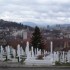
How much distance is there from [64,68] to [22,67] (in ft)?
7.12

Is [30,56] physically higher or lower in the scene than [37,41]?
higher

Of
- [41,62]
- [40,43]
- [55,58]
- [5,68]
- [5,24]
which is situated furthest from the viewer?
[5,24]

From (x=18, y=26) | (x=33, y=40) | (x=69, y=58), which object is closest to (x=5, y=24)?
(x=18, y=26)

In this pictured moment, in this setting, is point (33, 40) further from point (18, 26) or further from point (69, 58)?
point (18, 26)

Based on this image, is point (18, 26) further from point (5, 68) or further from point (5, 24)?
point (5, 68)

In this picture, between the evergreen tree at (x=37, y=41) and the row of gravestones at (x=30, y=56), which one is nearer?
the row of gravestones at (x=30, y=56)

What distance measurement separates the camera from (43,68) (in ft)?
49.9

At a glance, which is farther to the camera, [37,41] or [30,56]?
[37,41]

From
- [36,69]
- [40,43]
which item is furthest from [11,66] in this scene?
[40,43]

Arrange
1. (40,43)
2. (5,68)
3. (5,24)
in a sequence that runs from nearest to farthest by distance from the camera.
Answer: (5,68), (40,43), (5,24)

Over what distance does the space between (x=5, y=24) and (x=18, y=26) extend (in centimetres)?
882

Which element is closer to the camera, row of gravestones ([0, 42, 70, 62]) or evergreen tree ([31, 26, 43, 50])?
row of gravestones ([0, 42, 70, 62])

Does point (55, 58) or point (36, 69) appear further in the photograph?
point (55, 58)

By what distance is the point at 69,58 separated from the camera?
2011cm
